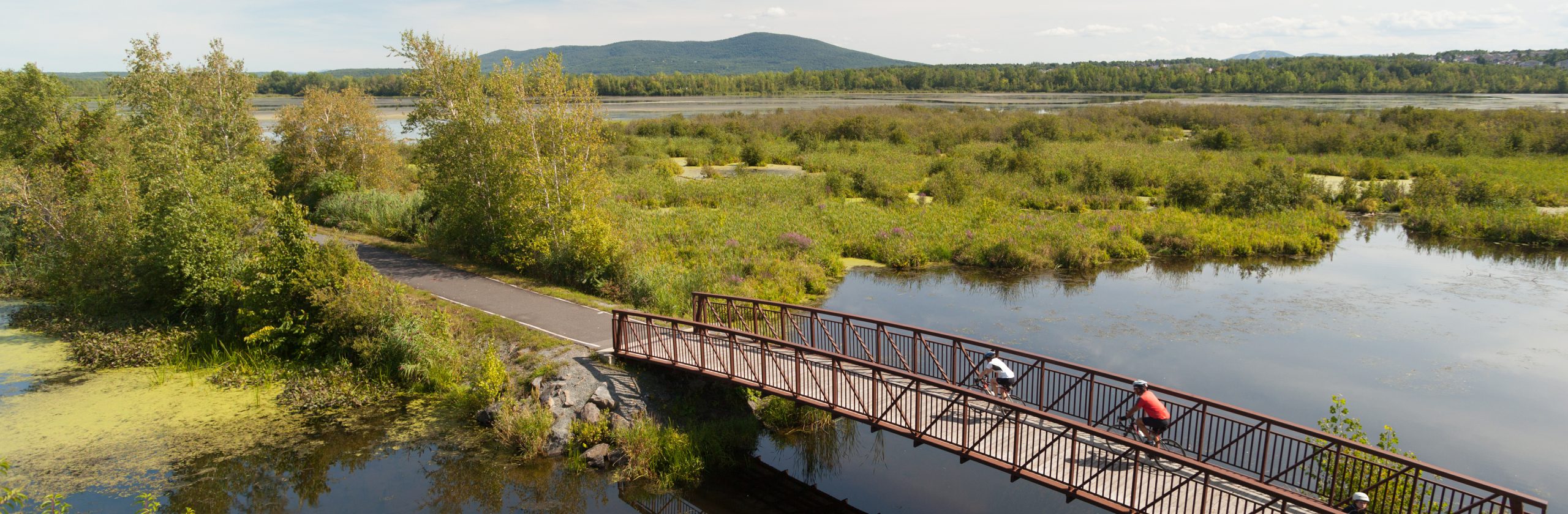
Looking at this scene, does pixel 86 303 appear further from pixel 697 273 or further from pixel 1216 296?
pixel 1216 296

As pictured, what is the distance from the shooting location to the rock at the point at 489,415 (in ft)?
57.7

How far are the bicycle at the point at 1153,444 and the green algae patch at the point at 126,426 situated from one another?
16.3 metres

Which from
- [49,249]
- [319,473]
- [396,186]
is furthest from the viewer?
[396,186]

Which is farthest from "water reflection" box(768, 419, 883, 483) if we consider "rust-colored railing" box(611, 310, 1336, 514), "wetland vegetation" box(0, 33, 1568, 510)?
"rust-colored railing" box(611, 310, 1336, 514)

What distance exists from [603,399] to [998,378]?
7935mm

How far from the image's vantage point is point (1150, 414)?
13.1 m

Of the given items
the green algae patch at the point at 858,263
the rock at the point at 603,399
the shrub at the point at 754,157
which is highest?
the shrub at the point at 754,157

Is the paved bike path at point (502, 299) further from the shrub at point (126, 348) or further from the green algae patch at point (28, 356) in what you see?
the green algae patch at point (28, 356)

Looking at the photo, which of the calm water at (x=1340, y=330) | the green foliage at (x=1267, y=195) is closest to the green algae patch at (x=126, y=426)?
the calm water at (x=1340, y=330)

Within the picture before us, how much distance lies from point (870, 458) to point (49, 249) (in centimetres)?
2724

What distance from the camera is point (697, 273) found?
2591 centimetres

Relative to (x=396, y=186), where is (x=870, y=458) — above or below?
below

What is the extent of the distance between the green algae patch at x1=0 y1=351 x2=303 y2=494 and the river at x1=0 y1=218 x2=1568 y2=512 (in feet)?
1.20

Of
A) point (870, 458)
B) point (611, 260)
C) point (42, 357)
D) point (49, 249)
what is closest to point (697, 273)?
point (611, 260)
